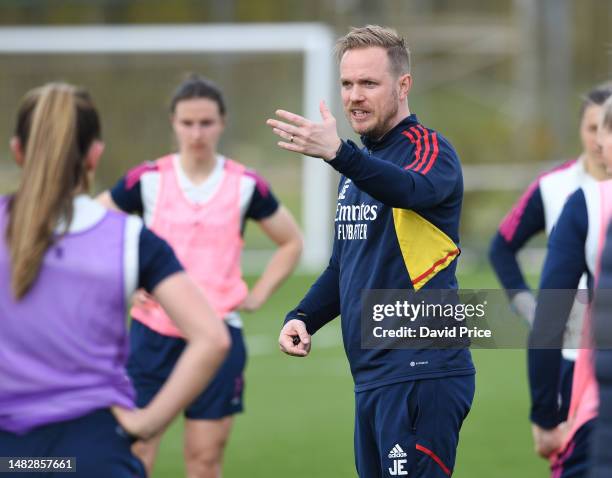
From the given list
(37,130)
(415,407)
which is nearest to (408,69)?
(415,407)

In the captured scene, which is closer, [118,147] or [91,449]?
[91,449]

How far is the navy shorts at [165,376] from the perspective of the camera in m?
5.92

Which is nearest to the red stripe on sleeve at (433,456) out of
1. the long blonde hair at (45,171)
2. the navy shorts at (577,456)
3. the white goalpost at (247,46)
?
the navy shorts at (577,456)

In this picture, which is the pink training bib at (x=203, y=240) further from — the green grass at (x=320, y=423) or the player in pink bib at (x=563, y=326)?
the player in pink bib at (x=563, y=326)

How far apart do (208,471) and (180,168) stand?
1.58m

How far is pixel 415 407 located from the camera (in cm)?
407

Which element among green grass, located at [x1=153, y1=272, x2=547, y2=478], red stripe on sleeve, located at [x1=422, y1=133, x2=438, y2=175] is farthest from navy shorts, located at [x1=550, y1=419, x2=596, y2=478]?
green grass, located at [x1=153, y1=272, x2=547, y2=478]

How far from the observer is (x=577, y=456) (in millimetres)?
3594

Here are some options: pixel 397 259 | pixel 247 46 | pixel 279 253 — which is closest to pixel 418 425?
pixel 397 259

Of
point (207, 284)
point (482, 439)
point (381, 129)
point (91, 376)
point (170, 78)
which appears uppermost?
point (170, 78)

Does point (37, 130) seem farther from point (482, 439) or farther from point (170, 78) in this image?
point (170, 78)

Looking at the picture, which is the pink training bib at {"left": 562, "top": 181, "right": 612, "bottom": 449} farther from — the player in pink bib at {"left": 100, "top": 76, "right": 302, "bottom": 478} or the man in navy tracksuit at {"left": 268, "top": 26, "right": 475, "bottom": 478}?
the player in pink bib at {"left": 100, "top": 76, "right": 302, "bottom": 478}

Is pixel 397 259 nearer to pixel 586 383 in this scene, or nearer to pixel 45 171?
pixel 586 383

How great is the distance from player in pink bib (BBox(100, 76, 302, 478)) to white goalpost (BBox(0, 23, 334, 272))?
10.3 metres
